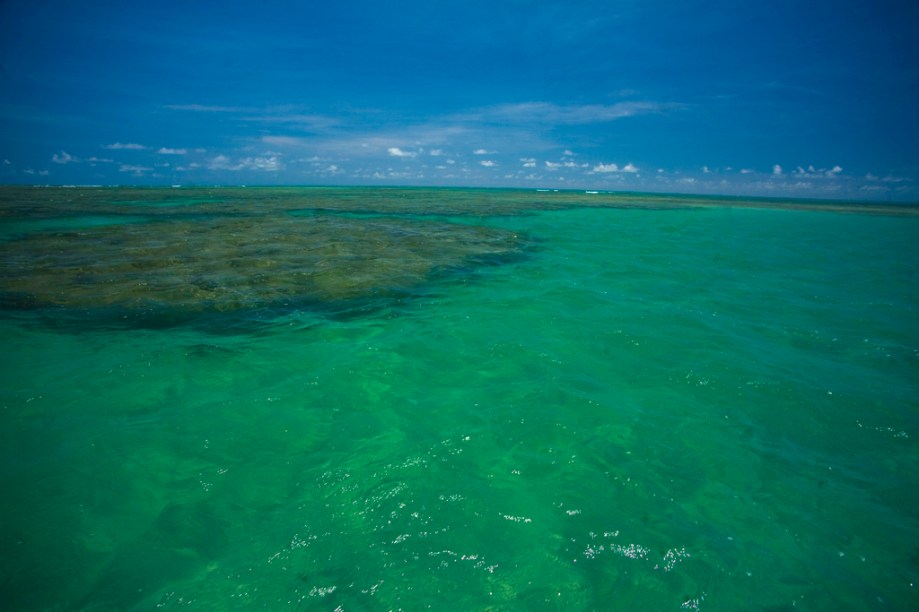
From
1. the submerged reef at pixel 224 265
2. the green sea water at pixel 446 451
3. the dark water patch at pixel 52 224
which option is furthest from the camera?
the dark water patch at pixel 52 224

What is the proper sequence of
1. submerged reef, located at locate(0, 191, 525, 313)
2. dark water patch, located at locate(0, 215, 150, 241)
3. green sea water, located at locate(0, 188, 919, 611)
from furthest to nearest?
1. dark water patch, located at locate(0, 215, 150, 241)
2. submerged reef, located at locate(0, 191, 525, 313)
3. green sea water, located at locate(0, 188, 919, 611)

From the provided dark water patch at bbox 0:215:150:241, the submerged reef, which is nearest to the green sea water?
the submerged reef

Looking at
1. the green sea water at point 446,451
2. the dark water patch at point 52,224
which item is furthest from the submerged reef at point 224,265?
the dark water patch at point 52,224

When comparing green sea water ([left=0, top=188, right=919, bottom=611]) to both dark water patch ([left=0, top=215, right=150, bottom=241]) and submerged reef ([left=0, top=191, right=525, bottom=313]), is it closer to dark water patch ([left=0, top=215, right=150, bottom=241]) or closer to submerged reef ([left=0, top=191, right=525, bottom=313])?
submerged reef ([left=0, top=191, right=525, bottom=313])

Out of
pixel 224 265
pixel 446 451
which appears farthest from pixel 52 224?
pixel 446 451

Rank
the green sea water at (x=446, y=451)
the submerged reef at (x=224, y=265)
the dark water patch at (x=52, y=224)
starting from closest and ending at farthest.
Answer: the green sea water at (x=446, y=451) → the submerged reef at (x=224, y=265) → the dark water patch at (x=52, y=224)

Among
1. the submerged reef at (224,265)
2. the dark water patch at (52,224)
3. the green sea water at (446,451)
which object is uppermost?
the dark water patch at (52,224)

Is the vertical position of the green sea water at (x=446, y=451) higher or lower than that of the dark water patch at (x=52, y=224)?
lower

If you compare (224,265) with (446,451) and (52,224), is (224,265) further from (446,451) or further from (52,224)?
(52,224)

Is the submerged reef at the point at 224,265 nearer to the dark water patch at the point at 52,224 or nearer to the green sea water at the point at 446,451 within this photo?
the green sea water at the point at 446,451

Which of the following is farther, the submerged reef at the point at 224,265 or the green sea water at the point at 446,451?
the submerged reef at the point at 224,265
